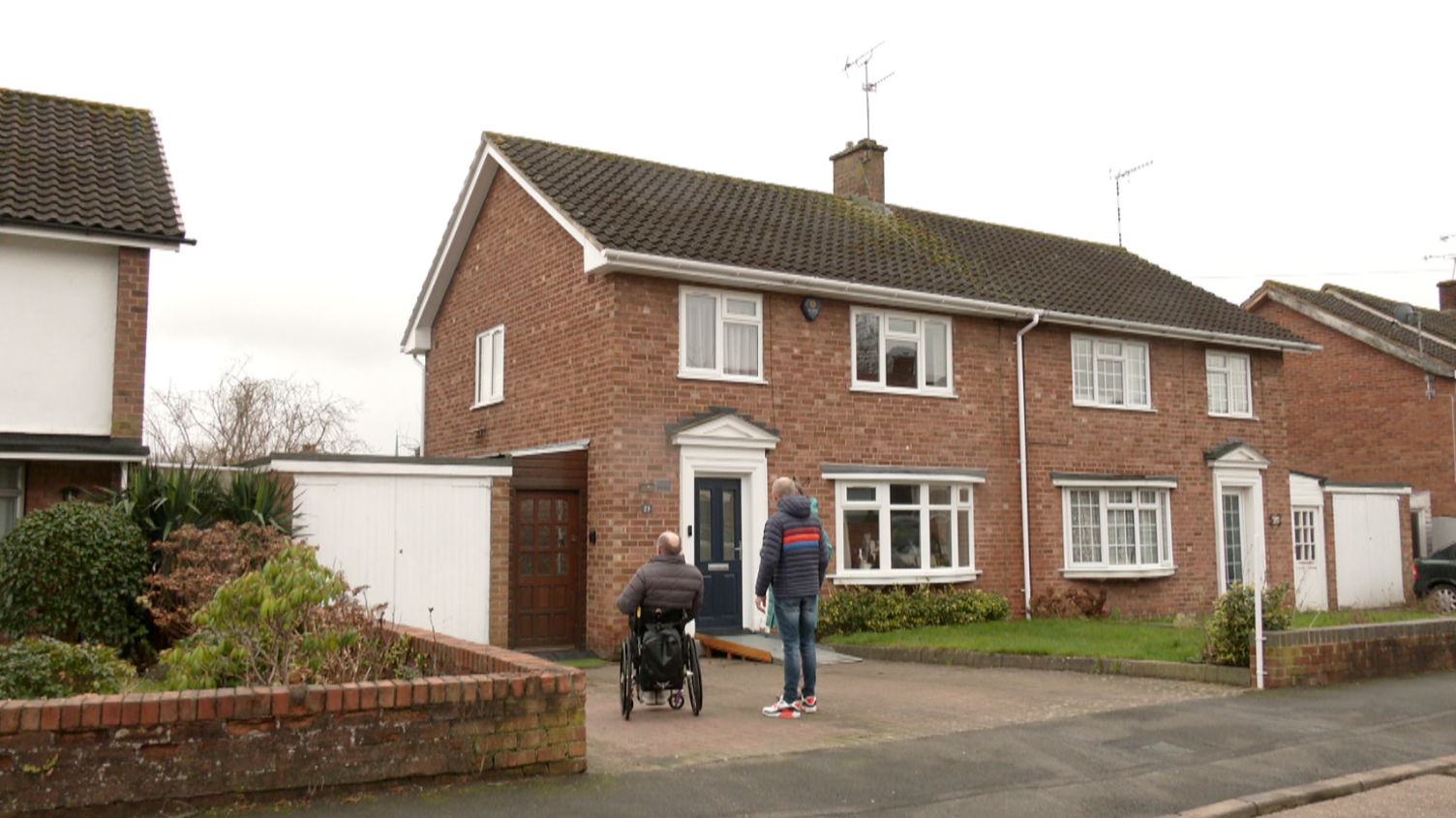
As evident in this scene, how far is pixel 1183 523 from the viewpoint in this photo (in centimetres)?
2112

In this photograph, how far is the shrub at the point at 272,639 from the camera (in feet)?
23.4

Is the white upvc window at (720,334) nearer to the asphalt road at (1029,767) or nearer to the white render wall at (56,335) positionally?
the asphalt road at (1029,767)

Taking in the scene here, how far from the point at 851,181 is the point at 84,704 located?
1872 centimetres

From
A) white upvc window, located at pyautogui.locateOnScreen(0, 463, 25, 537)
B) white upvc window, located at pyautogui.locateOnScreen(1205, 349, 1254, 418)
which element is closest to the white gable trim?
white upvc window, located at pyautogui.locateOnScreen(0, 463, 25, 537)

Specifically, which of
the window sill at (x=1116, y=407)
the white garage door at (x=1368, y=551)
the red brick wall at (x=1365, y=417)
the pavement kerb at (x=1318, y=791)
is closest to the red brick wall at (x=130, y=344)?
the pavement kerb at (x=1318, y=791)

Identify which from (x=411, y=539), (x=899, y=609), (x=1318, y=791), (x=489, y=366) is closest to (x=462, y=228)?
(x=489, y=366)

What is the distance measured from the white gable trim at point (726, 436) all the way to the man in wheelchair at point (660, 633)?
19.1 feet

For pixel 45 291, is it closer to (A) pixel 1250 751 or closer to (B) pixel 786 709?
(B) pixel 786 709

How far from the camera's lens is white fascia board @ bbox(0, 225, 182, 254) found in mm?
12922

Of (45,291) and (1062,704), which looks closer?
(1062,704)

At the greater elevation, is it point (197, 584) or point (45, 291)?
point (45, 291)

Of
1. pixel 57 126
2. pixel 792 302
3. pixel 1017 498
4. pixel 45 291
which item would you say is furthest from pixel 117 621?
pixel 1017 498

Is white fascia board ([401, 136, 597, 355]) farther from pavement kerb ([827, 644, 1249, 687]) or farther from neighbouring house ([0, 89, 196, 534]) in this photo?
pavement kerb ([827, 644, 1249, 687])

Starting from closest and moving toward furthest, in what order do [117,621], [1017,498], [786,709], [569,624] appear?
[786,709] < [117,621] < [569,624] < [1017,498]
